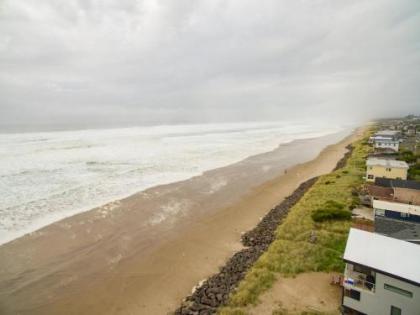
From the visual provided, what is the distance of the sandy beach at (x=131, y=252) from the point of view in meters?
12.6

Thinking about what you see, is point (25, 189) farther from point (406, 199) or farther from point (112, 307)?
point (406, 199)

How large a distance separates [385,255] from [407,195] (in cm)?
1460

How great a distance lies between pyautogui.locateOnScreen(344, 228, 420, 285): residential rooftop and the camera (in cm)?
1010

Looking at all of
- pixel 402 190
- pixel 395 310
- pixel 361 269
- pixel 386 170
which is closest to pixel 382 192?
pixel 402 190

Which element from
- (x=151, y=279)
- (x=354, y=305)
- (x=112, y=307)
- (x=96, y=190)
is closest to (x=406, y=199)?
(x=354, y=305)

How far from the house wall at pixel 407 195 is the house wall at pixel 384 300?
14393mm

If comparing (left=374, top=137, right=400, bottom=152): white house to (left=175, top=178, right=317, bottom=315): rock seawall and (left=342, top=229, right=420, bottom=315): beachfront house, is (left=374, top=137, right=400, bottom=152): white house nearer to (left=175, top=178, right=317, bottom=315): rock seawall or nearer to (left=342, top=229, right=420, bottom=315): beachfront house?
(left=175, top=178, right=317, bottom=315): rock seawall

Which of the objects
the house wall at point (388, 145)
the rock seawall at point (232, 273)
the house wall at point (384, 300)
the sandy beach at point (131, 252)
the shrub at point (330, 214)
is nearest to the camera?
the house wall at point (384, 300)

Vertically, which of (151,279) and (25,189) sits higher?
(25,189)

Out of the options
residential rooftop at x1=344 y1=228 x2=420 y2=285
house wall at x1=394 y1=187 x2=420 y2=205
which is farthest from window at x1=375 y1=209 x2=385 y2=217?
residential rooftop at x1=344 y1=228 x2=420 y2=285

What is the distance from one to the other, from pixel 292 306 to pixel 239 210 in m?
12.0

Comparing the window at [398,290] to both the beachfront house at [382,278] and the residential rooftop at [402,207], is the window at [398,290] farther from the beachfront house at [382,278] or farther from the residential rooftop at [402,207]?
the residential rooftop at [402,207]

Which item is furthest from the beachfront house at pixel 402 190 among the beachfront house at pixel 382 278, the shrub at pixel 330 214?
the beachfront house at pixel 382 278

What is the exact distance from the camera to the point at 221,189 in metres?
29.6
